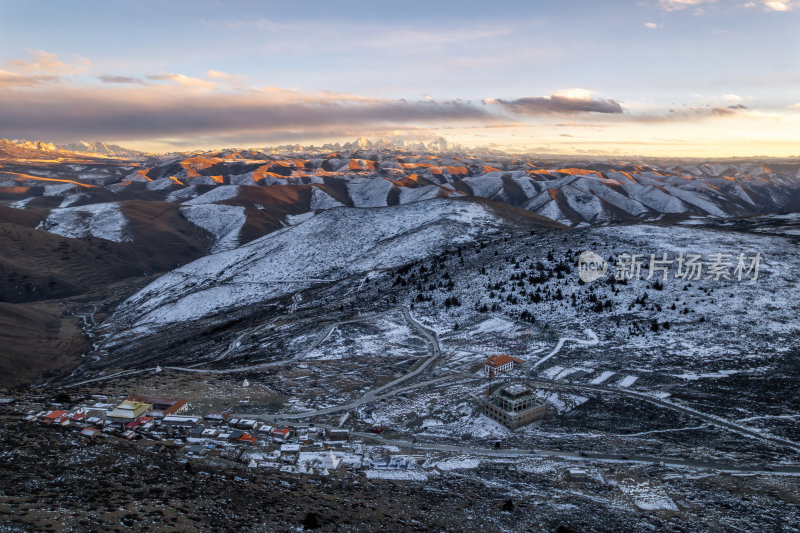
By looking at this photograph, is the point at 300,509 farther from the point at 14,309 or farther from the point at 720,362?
the point at 14,309

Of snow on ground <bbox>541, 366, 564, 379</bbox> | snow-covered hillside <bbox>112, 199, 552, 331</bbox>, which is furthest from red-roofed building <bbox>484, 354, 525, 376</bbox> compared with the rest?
snow-covered hillside <bbox>112, 199, 552, 331</bbox>

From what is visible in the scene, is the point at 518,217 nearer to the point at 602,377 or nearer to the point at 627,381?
the point at 602,377

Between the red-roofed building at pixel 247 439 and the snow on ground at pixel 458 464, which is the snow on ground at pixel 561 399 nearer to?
the snow on ground at pixel 458 464

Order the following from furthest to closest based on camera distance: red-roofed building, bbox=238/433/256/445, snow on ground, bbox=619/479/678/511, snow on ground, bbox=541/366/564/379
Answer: snow on ground, bbox=541/366/564/379 → red-roofed building, bbox=238/433/256/445 → snow on ground, bbox=619/479/678/511

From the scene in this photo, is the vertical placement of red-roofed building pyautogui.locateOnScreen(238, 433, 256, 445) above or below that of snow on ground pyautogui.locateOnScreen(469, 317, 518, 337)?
below

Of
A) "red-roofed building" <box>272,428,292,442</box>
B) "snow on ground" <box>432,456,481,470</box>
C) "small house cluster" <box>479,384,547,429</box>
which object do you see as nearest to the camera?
"snow on ground" <box>432,456,481,470</box>

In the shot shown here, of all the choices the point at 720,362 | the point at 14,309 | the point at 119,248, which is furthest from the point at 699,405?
the point at 119,248

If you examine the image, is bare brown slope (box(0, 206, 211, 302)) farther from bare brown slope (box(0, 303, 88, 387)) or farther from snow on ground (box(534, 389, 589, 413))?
snow on ground (box(534, 389, 589, 413))
